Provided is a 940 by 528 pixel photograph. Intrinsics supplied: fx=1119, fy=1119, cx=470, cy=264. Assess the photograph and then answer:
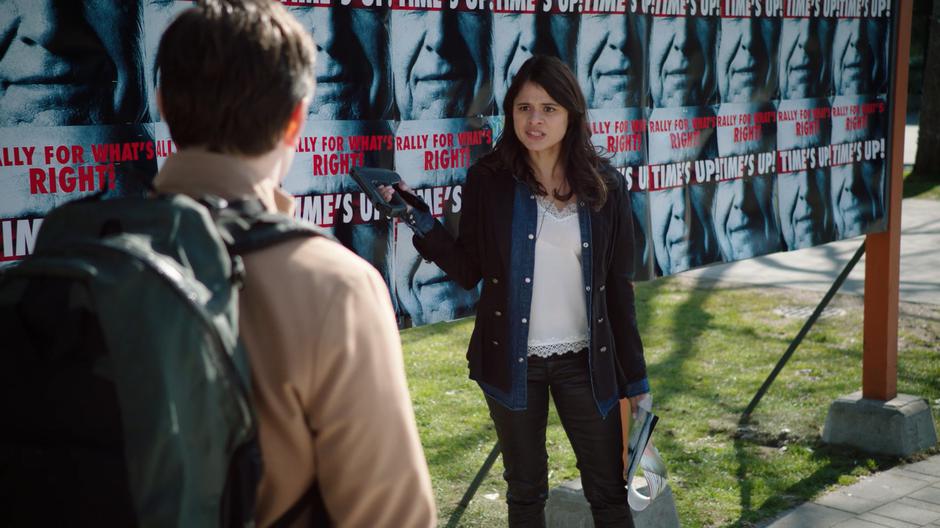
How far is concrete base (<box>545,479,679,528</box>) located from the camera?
4.25 metres

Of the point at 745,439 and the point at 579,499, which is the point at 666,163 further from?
the point at 745,439

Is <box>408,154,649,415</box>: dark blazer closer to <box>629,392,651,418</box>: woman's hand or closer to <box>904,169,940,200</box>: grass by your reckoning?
<box>629,392,651,418</box>: woman's hand

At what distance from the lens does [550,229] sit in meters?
3.46

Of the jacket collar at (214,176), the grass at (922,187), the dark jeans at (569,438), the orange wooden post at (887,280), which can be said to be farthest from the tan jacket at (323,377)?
the grass at (922,187)

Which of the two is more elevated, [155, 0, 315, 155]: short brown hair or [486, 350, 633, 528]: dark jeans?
[155, 0, 315, 155]: short brown hair

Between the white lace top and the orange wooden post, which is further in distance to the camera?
the orange wooden post

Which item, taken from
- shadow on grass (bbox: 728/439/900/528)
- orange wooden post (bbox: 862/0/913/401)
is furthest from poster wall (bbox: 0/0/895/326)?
shadow on grass (bbox: 728/439/900/528)

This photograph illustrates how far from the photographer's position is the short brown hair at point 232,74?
4.56 feet

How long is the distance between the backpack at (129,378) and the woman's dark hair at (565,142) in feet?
7.18

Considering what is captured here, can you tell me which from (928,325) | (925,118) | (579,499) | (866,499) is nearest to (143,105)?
(579,499)

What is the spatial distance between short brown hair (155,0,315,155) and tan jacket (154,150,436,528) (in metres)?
0.04

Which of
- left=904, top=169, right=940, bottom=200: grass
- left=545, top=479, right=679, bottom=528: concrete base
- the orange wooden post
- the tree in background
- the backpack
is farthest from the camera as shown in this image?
the tree in background

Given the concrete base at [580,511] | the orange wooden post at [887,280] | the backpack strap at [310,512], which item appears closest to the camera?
the backpack strap at [310,512]

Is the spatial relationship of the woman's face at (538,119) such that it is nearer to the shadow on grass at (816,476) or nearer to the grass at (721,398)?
the grass at (721,398)
